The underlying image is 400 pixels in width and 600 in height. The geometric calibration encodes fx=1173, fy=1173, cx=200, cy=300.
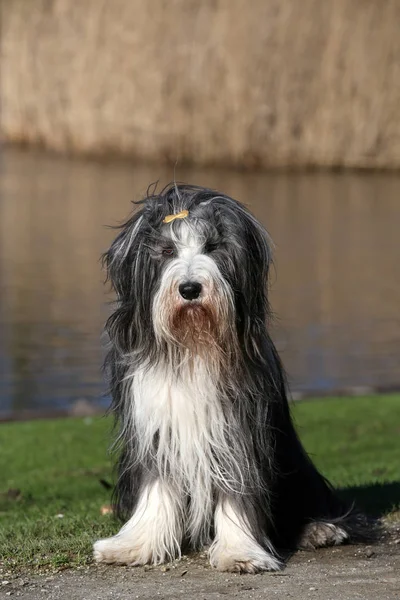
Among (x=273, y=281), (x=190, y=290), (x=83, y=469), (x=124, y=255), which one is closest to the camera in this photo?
(x=190, y=290)

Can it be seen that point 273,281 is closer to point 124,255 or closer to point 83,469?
point 83,469

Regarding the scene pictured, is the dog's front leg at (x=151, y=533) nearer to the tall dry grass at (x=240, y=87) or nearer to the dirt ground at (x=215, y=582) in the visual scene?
the dirt ground at (x=215, y=582)

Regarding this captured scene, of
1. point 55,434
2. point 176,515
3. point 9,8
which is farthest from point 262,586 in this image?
point 9,8

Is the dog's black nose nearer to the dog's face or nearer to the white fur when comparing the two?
the dog's face

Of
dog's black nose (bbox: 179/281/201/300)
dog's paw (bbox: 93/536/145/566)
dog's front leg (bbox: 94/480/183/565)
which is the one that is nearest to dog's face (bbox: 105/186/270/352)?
dog's black nose (bbox: 179/281/201/300)

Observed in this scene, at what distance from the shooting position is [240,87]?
24766 mm

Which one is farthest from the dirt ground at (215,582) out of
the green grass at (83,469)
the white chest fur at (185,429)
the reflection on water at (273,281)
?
the reflection on water at (273,281)

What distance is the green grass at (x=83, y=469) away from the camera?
541 cm

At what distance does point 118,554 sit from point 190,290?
1.18 metres

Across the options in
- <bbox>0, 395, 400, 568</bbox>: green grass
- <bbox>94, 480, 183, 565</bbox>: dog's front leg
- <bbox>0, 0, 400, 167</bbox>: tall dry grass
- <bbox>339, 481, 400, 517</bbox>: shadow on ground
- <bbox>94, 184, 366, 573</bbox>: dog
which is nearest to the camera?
<bbox>94, 184, 366, 573</bbox>: dog

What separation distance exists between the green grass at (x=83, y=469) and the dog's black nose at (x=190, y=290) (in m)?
1.27

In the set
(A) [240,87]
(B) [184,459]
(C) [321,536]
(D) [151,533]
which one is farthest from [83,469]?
(A) [240,87]

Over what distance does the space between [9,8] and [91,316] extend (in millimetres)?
14396

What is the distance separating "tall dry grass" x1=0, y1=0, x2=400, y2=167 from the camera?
79.6 feet
